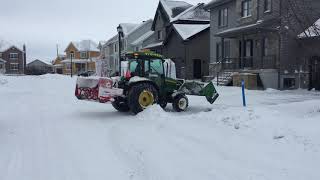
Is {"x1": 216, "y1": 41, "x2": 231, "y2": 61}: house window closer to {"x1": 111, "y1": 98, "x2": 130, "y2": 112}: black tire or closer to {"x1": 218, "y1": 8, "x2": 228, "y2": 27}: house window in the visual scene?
{"x1": 218, "y1": 8, "x2": 228, "y2": 27}: house window

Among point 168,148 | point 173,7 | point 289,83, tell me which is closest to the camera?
point 168,148

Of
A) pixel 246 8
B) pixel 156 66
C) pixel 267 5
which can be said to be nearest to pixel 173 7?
pixel 246 8

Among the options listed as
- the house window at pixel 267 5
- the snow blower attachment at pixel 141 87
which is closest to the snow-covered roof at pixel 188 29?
the house window at pixel 267 5

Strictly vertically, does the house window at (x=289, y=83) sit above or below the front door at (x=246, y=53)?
below

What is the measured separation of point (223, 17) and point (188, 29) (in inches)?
256

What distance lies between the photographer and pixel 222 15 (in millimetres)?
34750

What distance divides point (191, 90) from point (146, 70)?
224 centimetres

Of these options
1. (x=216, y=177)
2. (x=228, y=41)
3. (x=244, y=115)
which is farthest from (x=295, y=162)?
(x=228, y=41)

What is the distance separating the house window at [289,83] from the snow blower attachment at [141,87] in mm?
→ 11052

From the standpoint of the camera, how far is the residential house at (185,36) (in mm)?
39600

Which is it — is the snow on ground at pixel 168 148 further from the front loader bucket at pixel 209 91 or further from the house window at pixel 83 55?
the house window at pixel 83 55

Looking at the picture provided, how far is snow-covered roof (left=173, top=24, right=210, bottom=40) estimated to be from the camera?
1541 inches

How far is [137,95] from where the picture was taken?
1402 cm

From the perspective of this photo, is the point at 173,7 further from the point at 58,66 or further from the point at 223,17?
the point at 58,66
